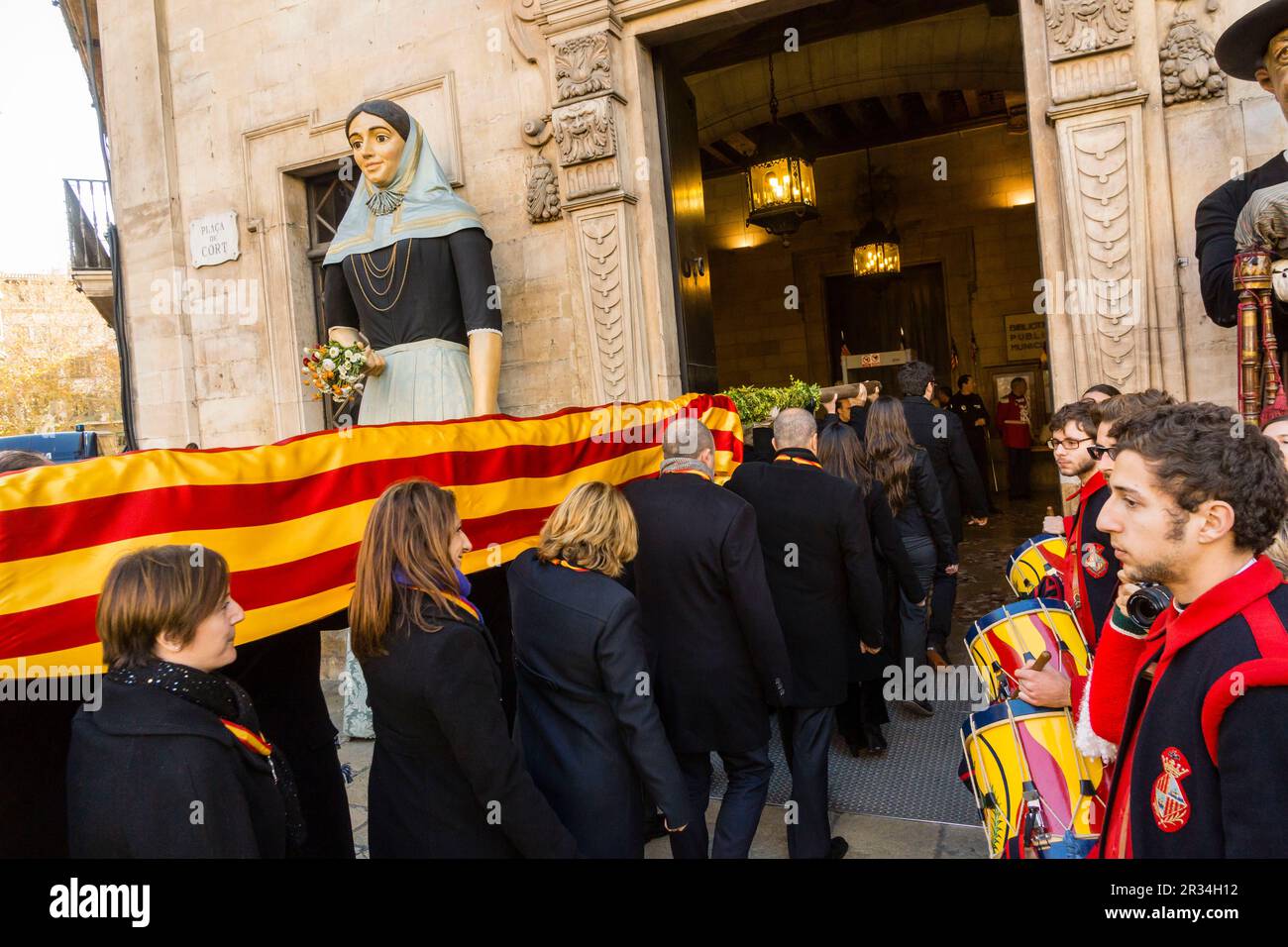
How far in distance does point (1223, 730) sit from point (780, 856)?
249 cm

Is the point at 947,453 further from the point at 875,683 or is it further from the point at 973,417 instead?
the point at 973,417

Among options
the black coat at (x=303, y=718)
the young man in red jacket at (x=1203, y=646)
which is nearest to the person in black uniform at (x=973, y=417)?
the black coat at (x=303, y=718)

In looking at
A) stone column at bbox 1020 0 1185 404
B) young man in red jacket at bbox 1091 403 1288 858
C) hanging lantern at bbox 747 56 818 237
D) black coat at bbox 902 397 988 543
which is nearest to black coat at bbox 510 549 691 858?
young man in red jacket at bbox 1091 403 1288 858

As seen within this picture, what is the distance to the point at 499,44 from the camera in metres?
6.90

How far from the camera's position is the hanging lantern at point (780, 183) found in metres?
8.43

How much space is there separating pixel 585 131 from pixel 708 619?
4.60 m

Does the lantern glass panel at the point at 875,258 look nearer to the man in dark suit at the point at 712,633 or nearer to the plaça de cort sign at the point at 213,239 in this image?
the plaça de cort sign at the point at 213,239

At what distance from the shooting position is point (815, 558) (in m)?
3.81

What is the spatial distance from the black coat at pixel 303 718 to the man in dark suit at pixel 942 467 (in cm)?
383

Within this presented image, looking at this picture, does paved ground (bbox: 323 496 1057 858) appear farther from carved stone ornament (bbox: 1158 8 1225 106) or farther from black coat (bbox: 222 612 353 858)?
carved stone ornament (bbox: 1158 8 1225 106)

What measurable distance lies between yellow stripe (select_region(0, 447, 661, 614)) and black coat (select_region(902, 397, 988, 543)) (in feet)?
8.74

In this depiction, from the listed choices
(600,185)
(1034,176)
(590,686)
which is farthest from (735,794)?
(600,185)

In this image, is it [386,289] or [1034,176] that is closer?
[386,289]

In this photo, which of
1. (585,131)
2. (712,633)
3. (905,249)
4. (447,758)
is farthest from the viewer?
(905,249)
